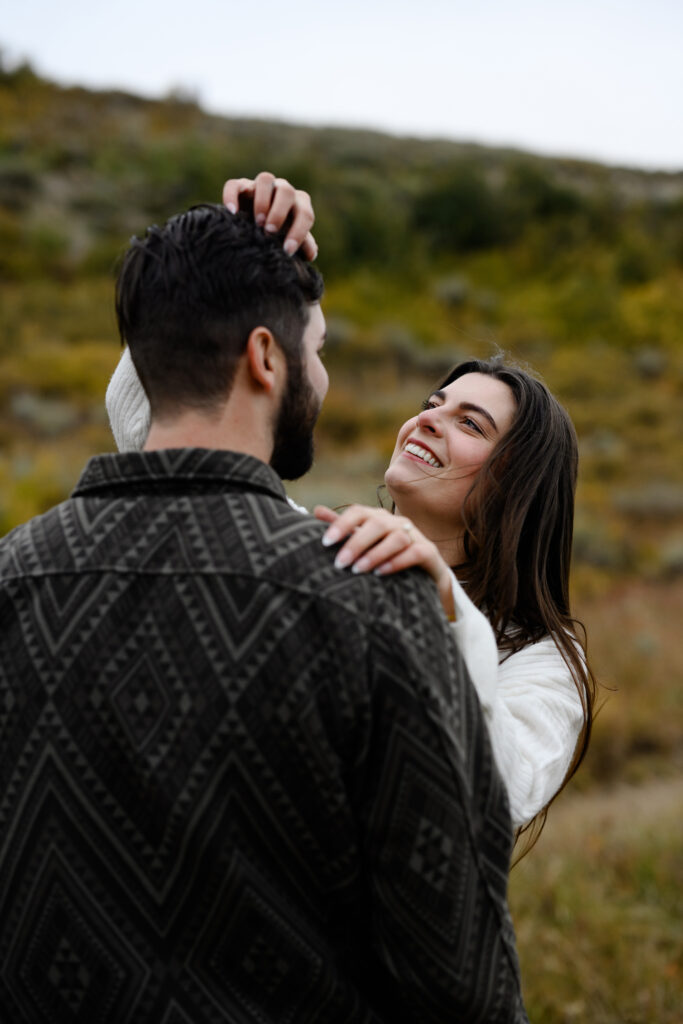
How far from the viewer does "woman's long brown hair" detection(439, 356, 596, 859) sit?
236 centimetres

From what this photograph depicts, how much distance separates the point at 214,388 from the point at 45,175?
27.8 metres

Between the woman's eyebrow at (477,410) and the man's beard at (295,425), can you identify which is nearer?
the man's beard at (295,425)

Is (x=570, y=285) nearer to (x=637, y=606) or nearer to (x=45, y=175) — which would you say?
(x=45, y=175)

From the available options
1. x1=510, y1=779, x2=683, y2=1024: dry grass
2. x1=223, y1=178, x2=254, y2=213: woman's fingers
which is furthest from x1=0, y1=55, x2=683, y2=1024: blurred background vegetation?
x1=223, y1=178, x2=254, y2=213: woman's fingers

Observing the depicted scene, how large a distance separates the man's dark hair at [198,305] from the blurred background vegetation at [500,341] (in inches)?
3.0

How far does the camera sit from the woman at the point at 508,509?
205 cm

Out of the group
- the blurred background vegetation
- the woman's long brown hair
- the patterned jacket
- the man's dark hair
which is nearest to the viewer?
the patterned jacket

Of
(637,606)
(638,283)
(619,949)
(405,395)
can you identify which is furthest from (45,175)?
(619,949)

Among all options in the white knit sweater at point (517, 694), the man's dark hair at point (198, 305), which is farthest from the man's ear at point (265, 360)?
the white knit sweater at point (517, 694)

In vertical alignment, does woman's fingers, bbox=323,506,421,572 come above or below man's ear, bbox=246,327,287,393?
below

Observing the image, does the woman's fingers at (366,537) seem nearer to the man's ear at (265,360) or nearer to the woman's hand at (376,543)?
the woman's hand at (376,543)

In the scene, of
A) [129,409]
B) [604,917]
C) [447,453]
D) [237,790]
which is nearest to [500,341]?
[604,917]

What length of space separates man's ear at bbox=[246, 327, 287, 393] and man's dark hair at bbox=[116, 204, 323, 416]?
0.05 feet

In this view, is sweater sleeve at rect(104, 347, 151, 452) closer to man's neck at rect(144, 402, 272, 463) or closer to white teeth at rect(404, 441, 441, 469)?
man's neck at rect(144, 402, 272, 463)
